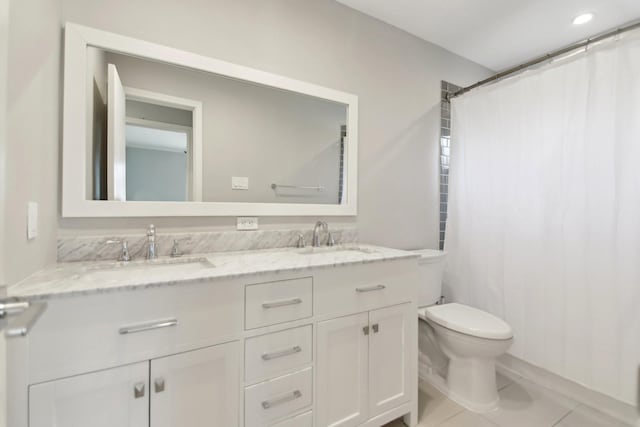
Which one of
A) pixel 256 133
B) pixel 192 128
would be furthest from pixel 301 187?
pixel 192 128

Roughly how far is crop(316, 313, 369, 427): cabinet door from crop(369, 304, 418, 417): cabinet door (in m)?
0.05

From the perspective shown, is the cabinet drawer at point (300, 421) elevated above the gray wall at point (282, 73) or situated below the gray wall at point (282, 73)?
below

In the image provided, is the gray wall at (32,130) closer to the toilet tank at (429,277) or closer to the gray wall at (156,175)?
the gray wall at (156,175)

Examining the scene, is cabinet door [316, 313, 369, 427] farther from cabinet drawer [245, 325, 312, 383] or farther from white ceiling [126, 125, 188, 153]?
white ceiling [126, 125, 188, 153]

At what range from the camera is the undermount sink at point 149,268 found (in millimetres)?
996

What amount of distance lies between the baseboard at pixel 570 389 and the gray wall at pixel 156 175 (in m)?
2.45

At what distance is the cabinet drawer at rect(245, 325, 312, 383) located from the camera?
3.44 feet

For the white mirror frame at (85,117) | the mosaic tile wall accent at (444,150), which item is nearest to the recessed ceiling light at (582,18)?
the mosaic tile wall accent at (444,150)

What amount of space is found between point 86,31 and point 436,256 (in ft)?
7.52

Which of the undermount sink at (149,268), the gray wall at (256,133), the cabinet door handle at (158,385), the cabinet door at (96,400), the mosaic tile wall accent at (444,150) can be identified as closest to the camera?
the cabinet door at (96,400)

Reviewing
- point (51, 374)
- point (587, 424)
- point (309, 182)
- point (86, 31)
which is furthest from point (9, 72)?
point (587, 424)

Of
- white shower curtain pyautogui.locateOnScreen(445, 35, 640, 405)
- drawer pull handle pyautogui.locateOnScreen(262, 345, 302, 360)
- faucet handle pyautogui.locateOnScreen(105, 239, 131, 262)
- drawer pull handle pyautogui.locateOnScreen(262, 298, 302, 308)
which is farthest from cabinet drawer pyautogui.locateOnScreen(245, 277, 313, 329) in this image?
white shower curtain pyautogui.locateOnScreen(445, 35, 640, 405)

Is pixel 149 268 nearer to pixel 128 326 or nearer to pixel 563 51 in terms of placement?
pixel 128 326

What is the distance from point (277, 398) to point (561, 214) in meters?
1.86
